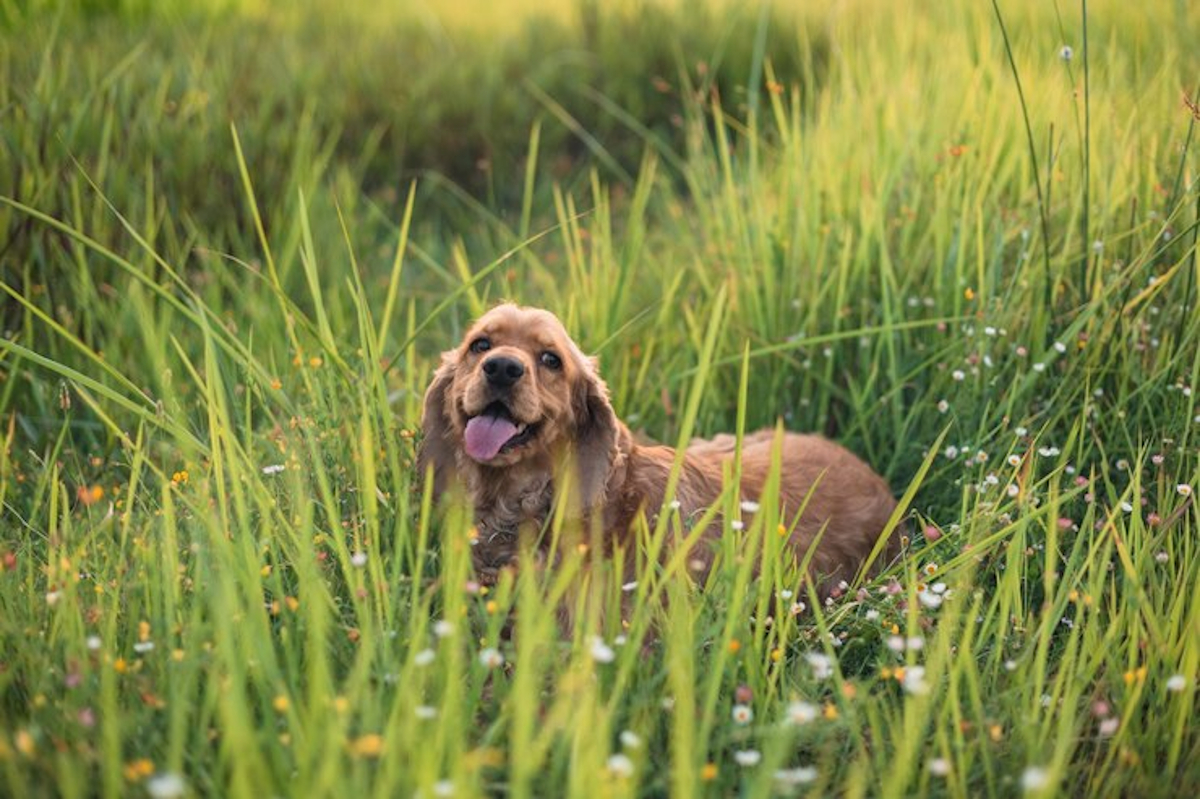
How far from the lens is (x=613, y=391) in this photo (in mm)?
3973

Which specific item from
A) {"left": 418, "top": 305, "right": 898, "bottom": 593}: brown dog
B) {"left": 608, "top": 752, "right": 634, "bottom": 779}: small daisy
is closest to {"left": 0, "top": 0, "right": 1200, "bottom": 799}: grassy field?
{"left": 608, "top": 752, "right": 634, "bottom": 779}: small daisy

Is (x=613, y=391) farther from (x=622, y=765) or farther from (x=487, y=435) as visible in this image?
(x=622, y=765)

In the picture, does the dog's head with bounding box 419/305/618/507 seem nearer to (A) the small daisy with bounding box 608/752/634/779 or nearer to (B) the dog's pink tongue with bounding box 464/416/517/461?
(B) the dog's pink tongue with bounding box 464/416/517/461

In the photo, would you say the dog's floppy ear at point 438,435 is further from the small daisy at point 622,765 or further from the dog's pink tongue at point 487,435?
the small daisy at point 622,765

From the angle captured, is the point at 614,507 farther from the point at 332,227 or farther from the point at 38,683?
the point at 332,227

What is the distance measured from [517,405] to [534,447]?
6.1 inches

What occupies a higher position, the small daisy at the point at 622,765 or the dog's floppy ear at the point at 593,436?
the small daisy at the point at 622,765

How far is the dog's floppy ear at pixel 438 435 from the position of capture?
124 inches

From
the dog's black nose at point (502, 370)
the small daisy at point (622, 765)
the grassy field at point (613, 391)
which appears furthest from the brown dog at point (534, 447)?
the small daisy at point (622, 765)

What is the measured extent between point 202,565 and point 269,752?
1.26 feet

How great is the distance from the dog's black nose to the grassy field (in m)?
0.23

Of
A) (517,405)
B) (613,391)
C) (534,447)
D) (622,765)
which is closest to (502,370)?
(517,405)

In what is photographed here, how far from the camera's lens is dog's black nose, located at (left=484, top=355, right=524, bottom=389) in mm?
2957

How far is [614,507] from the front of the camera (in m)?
3.13
